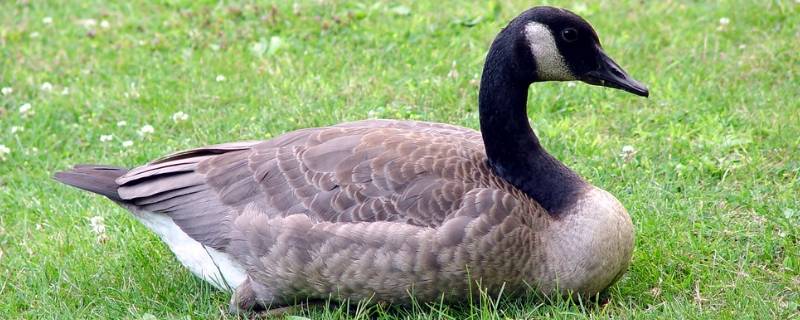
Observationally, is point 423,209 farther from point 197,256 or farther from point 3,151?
point 3,151

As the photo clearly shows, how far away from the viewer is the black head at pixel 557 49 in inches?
187

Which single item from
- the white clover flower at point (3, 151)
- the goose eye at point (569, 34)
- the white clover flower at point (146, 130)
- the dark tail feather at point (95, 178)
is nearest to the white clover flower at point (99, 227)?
the dark tail feather at point (95, 178)

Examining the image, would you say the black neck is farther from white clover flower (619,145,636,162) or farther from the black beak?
white clover flower (619,145,636,162)

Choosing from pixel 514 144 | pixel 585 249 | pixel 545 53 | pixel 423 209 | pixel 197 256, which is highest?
pixel 545 53

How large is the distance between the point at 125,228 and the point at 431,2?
430 cm

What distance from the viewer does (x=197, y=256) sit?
16.9 feet

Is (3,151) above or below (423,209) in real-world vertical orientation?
below

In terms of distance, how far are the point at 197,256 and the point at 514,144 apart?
1.71 meters

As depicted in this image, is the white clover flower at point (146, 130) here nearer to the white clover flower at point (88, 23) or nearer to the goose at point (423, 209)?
the goose at point (423, 209)

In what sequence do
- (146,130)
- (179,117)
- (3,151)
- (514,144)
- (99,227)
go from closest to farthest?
(514,144) < (99,227) < (3,151) < (146,130) < (179,117)

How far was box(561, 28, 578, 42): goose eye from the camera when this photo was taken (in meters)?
4.75

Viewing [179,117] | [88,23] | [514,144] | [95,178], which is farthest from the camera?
[88,23]

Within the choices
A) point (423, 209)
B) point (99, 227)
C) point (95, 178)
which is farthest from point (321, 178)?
Result: point (99, 227)

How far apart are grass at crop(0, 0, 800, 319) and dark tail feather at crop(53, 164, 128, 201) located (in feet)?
1.48
